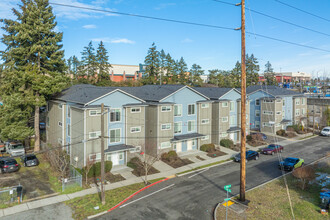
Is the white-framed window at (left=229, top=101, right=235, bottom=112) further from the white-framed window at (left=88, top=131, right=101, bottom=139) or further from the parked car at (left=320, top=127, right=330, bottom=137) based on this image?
the white-framed window at (left=88, top=131, right=101, bottom=139)

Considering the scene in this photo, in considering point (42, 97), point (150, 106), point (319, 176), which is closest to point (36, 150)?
point (42, 97)

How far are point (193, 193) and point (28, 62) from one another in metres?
30.3

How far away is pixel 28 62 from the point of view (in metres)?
36.1

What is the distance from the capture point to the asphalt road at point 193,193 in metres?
19.2

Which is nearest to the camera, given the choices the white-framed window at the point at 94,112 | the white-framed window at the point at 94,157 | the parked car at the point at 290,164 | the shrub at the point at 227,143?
the white-framed window at the point at 94,157

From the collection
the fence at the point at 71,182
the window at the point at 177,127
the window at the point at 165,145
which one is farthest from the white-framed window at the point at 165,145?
the fence at the point at 71,182

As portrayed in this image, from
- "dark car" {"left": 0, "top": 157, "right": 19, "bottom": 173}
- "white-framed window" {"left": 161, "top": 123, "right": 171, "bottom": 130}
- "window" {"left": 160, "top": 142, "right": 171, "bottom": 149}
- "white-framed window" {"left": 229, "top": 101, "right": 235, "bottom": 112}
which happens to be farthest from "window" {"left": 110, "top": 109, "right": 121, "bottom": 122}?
"white-framed window" {"left": 229, "top": 101, "right": 235, "bottom": 112}

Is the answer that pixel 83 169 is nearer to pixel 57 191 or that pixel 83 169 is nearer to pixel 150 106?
pixel 57 191

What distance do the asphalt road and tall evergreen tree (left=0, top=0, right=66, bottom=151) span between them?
72.6 feet

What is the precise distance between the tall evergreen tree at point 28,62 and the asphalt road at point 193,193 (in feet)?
72.6

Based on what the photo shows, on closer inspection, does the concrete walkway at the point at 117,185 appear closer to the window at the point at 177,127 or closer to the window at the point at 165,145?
the window at the point at 165,145

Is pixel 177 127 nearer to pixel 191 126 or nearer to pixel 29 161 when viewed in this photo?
pixel 191 126

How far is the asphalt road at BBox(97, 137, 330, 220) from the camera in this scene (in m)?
19.2

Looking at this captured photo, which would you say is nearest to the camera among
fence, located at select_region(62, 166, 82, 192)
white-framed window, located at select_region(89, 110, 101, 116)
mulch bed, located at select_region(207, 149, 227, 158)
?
fence, located at select_region(62, 166, 82, 192)
